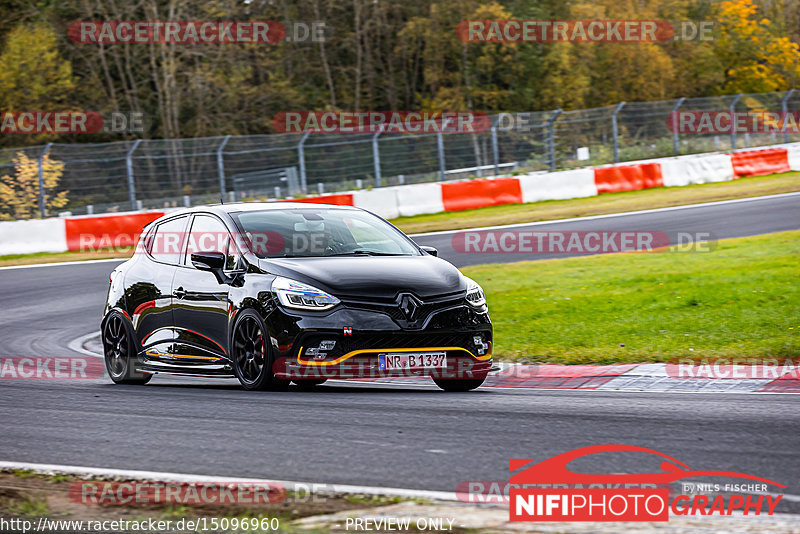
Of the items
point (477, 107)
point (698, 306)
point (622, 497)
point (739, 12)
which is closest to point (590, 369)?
point (698, 306)

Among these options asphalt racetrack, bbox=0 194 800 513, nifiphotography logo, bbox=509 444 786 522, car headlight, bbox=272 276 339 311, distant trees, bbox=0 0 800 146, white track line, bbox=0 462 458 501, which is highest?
distant trees, bbox=0 0 800 146

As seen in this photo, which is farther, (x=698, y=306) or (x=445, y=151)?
(x=445, y=151)

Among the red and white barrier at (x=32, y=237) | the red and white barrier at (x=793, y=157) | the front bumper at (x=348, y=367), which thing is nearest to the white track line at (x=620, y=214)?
the red and white barrier at (x=793, y=157)

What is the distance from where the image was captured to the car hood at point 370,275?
815 centimetres

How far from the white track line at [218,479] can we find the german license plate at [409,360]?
2640mm

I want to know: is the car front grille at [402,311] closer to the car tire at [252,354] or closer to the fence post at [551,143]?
the car tire at [252,354]

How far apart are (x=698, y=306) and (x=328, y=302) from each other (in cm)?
530

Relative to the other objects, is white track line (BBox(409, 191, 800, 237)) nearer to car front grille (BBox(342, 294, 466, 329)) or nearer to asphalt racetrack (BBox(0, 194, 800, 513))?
asphalt racetrack (BBox(0, 194, 800, 513))

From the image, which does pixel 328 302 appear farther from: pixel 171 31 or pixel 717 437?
pixel 171 31

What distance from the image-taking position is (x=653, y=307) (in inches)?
473

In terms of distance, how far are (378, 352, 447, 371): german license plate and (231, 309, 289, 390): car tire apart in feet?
2.81

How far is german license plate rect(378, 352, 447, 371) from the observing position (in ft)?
26.2

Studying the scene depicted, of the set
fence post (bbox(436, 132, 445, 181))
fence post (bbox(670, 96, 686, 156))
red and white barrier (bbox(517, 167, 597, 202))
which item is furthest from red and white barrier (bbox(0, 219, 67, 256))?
fence post (bbox(670, 96, 686, 156))

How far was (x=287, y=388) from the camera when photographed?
338 inches
